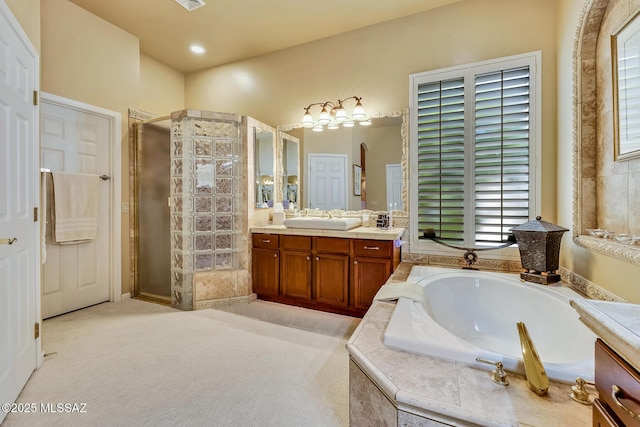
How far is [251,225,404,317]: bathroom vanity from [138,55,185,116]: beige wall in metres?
2.30

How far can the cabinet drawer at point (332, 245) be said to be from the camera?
2717 mm

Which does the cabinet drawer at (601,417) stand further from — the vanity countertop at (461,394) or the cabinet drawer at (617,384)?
the vanity countertop at (461,394)

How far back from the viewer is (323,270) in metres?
2.82

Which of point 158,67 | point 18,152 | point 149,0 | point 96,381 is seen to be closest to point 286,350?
point 96,381

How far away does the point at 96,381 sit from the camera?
1755 millimetres

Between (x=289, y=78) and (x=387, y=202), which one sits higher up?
(x=289, y=78)

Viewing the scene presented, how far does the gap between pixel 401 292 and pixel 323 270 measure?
112 centimetres

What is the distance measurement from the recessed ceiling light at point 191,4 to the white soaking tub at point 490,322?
321cm

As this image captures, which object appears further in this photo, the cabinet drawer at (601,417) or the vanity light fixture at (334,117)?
the vanity light fixture at (334,117)

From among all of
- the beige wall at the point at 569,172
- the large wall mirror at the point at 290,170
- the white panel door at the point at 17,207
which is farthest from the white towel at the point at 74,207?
the beige wall at the point at 569,172

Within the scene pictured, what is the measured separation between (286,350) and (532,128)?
2.75m

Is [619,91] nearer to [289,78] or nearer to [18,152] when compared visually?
[289,78]

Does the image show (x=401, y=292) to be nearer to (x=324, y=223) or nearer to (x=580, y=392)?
(x=580, y=392)

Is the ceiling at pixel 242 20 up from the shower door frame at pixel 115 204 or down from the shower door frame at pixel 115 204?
up
